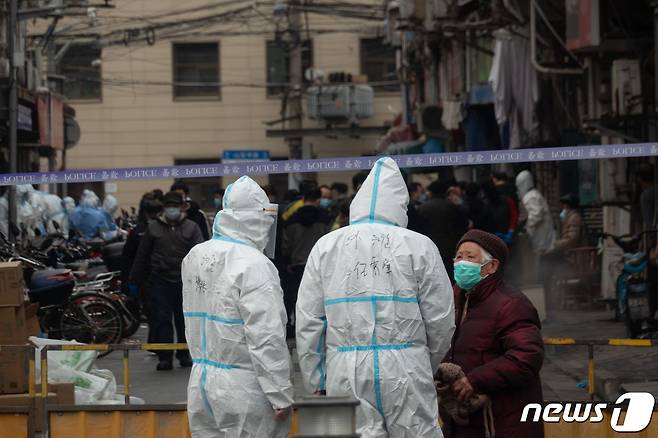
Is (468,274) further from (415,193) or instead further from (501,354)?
(415,193)

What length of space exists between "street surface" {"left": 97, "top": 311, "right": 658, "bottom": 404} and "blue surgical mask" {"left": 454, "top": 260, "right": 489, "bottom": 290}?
10.1 feet

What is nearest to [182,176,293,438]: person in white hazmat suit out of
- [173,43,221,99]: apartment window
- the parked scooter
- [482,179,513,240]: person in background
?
the parked scooter

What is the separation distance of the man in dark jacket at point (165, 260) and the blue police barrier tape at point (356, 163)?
1.05 metres

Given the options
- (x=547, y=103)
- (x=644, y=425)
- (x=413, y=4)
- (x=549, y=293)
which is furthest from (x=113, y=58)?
(x=644, y=425)

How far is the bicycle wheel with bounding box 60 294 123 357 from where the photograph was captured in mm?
15453

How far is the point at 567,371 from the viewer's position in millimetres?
12906

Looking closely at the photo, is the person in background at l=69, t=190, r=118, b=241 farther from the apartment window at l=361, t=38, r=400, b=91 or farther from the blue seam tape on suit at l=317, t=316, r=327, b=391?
the blue seam tape on suit at l=317, t=316, r=327, b=391

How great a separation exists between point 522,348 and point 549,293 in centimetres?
1345

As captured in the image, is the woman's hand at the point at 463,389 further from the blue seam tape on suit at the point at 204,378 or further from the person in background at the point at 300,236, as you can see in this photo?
the person in background at the point at 300,236

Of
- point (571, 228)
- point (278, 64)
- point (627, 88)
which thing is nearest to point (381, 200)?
point (627, 88)

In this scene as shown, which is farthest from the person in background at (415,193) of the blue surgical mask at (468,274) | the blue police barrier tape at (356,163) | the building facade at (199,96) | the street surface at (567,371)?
the building facade at (199,96)

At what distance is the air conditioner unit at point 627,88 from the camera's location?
56.7ft

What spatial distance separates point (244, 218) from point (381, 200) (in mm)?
810

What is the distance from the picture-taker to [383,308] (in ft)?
21.5
